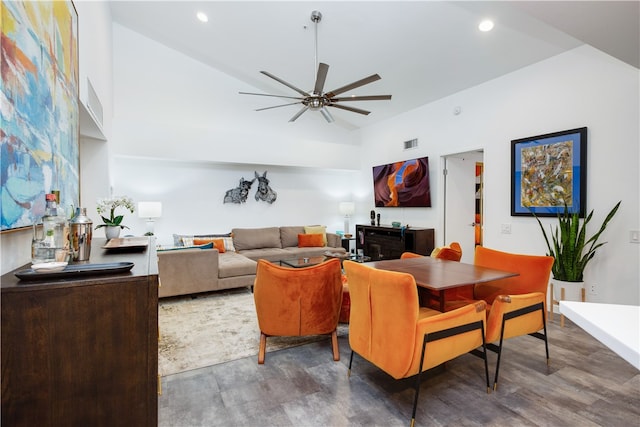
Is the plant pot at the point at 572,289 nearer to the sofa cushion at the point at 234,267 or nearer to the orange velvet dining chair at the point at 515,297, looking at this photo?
the orange velvet dining chair at the point at 515,297

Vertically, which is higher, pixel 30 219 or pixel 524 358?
pixel 30 219

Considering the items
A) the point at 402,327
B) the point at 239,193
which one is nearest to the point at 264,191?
the point at 239,193

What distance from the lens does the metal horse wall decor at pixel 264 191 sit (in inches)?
264

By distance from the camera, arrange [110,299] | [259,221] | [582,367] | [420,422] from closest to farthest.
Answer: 1. [110,299]
2. [420,422]
3. [582,367]
4. [259,221]

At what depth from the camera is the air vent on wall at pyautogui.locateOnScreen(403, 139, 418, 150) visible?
19.1ft

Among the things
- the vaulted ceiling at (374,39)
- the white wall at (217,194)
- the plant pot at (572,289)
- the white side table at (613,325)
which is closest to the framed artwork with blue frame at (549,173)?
the plant pot at (572,289)

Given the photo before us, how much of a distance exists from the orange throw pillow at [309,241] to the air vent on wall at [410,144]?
2473 mm

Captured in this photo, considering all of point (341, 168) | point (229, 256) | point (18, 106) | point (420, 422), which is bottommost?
point (420, 422)

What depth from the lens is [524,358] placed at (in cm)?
264

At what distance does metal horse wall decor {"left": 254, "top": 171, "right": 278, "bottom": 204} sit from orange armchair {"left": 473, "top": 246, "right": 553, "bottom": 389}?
456 cm

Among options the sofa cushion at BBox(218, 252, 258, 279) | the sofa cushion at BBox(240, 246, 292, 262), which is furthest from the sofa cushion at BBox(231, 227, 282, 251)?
the sofa cushion at BBox(218, 252, 258, 279)

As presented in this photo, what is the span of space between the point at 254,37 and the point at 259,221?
3548 mm

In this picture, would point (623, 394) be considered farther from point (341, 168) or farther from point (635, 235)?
point (341, 168)

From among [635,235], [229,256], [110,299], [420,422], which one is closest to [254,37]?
[229,256]
